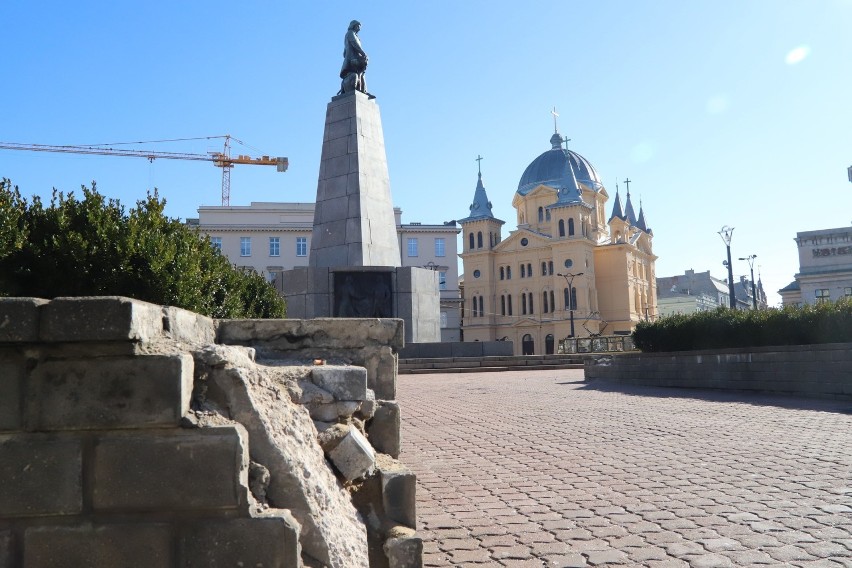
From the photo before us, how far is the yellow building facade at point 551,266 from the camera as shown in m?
80.6

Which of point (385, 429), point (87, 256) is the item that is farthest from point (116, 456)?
point (87, 256)

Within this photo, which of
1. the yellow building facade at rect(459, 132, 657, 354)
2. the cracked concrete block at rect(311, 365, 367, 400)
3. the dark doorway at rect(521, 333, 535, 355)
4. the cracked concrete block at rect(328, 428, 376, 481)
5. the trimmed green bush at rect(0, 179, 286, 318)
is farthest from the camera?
the dark doorway at rect(521, 333, 535, 355)

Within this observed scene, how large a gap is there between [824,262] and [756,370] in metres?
61.7

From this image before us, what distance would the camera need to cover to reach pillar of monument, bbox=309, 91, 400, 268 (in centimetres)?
1906

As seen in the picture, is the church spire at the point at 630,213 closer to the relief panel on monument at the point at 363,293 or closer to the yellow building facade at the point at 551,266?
the yellow building facade at the point at 551,266

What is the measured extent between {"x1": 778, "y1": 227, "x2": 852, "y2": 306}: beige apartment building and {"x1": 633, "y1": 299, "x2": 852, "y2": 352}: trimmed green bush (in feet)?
183

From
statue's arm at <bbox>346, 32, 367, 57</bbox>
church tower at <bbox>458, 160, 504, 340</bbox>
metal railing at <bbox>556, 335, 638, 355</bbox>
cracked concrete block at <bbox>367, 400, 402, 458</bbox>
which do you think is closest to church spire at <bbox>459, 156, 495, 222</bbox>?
church tower at <bbox>458, 160, 504, 340</bbox>

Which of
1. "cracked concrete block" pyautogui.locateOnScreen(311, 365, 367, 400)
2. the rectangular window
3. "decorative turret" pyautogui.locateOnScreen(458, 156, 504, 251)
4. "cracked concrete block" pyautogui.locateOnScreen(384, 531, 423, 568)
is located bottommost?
"cracked concrete block" pyautogui.locateOnScreen(384, 531, 423, 568)

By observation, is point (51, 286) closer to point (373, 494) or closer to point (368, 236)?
point (373, 494)

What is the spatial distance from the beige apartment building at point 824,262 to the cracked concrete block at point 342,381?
70.9m

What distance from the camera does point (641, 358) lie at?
18000 mm

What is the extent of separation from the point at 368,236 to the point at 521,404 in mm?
8189

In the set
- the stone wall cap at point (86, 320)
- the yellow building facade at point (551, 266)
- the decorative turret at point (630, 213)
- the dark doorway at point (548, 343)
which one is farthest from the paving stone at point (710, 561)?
the decorative turret at point (630, 213)

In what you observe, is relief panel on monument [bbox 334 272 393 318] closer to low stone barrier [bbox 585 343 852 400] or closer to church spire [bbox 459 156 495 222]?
low stone barrier [bbox 585 343 852 400]
